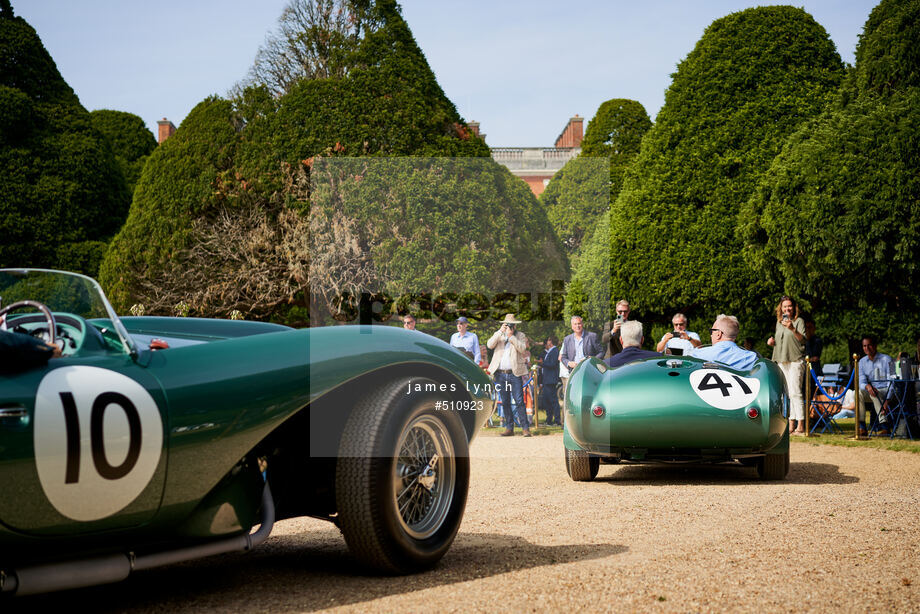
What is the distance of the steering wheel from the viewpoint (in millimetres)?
3271

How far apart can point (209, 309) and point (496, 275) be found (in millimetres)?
7416

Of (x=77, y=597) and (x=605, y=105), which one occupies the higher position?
(x=605, y=105)

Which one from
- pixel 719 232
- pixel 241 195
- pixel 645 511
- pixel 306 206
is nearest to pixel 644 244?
pixel 719 232

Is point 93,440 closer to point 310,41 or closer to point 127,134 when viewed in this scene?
point 310,41

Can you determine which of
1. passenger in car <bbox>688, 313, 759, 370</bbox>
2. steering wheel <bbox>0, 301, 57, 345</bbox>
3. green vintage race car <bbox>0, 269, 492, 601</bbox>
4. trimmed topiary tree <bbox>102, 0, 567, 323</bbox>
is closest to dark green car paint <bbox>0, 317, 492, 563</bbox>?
green vintage race car <bbox>0, 269, 492, 601</bbox>

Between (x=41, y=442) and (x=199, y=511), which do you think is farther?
(x=199, y=511)

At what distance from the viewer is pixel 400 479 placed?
398cm

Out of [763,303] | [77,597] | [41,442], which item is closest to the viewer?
[41,442]

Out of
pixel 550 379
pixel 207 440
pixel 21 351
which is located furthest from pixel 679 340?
pixel 21 351

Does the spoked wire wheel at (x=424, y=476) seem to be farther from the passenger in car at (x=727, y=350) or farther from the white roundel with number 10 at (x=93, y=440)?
the passenger in car at (x=727, y=350)

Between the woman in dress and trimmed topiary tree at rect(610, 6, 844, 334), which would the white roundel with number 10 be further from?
trimmed topiary tree at rect(610, 6, 844, 334)

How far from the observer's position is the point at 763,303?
61.9ft

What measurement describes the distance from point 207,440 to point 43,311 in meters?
0.76

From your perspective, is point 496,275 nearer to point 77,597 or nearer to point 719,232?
point 719,232
